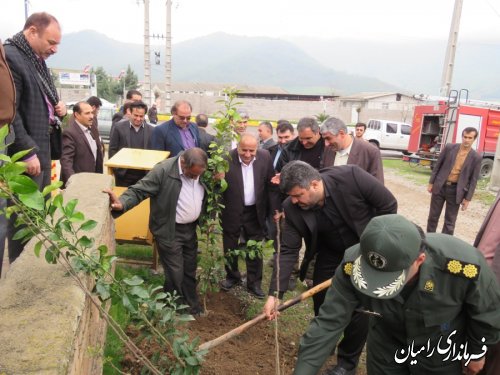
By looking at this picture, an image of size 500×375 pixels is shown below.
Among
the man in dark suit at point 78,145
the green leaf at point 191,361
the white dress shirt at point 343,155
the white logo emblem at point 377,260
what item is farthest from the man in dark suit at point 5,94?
the white dress shirt at point 343,155

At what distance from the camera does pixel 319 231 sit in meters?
3.25

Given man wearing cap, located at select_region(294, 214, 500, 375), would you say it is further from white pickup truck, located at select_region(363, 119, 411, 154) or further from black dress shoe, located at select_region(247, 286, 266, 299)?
white pickup truck, located at select_region(363, 119, 411, 154)

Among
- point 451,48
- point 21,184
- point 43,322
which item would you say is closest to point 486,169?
point 451,48

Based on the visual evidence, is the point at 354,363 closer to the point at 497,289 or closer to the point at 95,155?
the point at 497,289

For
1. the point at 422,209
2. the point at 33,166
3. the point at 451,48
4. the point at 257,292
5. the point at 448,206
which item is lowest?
the point at 422,209

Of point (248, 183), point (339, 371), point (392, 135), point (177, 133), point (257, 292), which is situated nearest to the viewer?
point (339, 371)

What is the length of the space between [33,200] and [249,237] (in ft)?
10.3

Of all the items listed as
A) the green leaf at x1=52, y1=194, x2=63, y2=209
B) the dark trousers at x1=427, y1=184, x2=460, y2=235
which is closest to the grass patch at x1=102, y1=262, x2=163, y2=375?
the green leaf at x1=52, y1=194, x2=63, y2=209

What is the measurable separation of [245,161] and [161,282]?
57.2 inches

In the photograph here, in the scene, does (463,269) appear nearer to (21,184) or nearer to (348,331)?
(348,331)

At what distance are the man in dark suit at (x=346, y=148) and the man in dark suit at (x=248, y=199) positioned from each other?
0.67 meters

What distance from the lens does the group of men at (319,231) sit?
6.72ft

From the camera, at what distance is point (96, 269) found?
1.93m

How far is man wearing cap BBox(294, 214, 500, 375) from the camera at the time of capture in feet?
6.06
